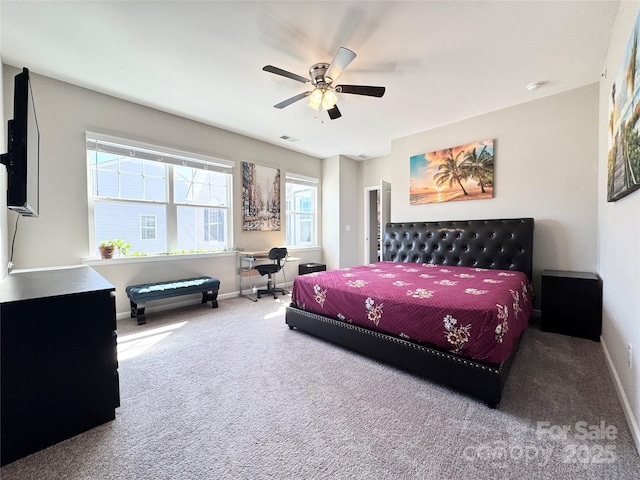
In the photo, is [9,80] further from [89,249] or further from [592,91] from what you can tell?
[592,91]

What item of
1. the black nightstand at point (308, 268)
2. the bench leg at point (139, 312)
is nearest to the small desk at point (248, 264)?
the black nightstand at point (308, 268)

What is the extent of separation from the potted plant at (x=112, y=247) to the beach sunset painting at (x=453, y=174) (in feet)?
13.9

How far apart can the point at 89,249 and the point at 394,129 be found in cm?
455

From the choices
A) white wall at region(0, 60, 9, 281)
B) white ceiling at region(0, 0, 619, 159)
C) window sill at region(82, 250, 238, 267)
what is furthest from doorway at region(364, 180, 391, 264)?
white wall at region(0, 60, 9, 281)

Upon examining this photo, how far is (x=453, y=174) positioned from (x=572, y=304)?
7.05 ft

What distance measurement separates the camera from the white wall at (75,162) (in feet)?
9.32

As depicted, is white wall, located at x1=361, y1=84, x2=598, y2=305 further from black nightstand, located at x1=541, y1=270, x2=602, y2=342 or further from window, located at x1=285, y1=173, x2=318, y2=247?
window, located at x1=285, y1=173, x2=318, y2=247

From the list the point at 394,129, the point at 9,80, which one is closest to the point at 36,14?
the point at 9,80

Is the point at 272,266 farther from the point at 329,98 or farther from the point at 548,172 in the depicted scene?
the point at 548,172

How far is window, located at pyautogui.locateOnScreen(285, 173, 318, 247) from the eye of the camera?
5531mm

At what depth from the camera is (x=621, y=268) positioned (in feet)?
5.95

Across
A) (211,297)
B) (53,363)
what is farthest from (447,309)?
(211,297)

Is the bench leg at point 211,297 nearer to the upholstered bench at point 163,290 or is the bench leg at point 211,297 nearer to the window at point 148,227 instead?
the upholstered bench at point 163,290

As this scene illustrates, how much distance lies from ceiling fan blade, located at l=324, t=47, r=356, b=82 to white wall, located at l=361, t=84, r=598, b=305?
2506mm
